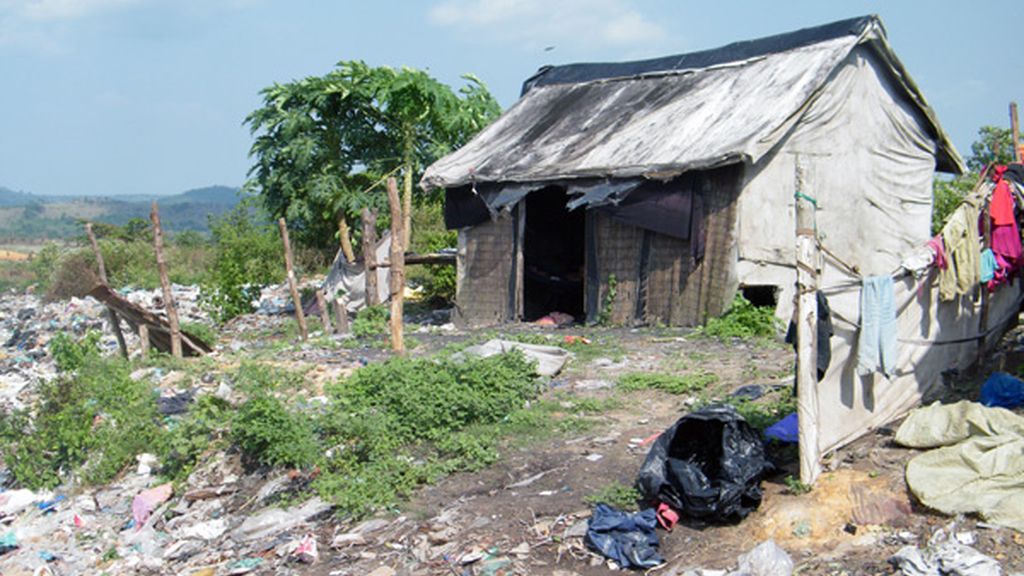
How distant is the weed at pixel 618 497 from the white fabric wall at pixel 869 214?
1440 millimetres

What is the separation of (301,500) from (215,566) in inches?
30.1

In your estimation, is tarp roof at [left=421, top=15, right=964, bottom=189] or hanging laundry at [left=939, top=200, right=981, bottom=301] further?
tarp roof at [left=421, top=15, right=964, bottom=189]

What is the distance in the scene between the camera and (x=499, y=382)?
308 inches

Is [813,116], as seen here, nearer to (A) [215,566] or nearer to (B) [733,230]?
(B) [733,230]

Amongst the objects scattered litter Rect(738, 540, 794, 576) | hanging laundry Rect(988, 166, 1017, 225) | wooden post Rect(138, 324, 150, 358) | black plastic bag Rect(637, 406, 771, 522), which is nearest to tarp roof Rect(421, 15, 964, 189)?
hanging laundry Rect(988, 166, 1017, 225)

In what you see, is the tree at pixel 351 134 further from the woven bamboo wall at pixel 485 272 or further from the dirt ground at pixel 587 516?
the dirt ground at pixel 587 516

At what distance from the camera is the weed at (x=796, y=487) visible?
5.38 meters

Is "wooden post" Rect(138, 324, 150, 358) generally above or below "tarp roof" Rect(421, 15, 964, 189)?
below

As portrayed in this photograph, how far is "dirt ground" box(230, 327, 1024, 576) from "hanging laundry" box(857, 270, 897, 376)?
0.53 meters

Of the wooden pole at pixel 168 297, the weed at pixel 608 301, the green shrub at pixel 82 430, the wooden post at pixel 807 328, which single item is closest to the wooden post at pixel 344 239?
the wooden pole at pixel 168 297

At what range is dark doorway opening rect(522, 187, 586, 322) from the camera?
45.0 ft

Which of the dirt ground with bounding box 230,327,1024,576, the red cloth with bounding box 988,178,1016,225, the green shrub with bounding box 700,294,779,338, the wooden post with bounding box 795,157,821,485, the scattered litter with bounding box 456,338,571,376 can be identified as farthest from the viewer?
the green shrub with bounding box 700,294,779,338

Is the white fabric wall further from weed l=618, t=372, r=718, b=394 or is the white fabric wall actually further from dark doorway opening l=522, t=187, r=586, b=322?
dark doorway opening l=522, t=187, r=586, b=322

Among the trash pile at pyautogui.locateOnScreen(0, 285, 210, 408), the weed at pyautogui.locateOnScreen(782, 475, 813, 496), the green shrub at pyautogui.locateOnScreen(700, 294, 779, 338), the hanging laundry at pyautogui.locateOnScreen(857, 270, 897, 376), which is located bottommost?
the trash pile at pyautogui.locateOnScreen(0, 285, 210, 408)
